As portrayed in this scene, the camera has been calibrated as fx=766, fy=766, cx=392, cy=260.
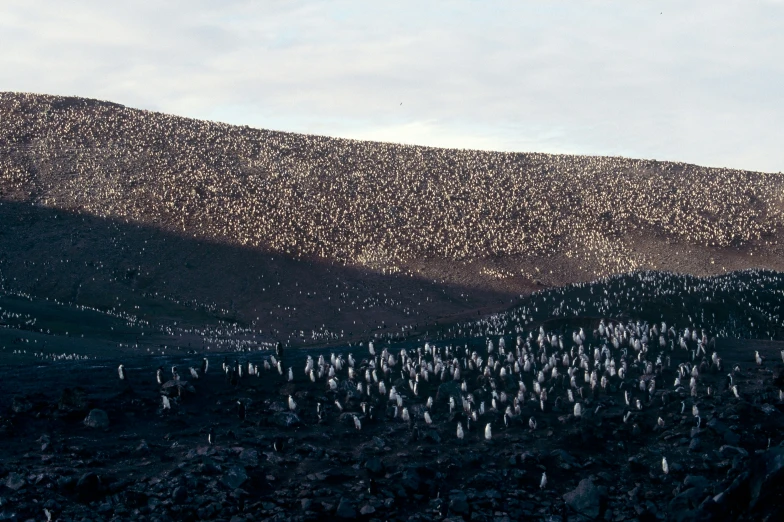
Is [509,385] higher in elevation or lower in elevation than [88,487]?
higher

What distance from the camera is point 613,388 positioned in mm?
24641

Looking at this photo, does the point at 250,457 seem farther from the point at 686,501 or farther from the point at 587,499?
the point at 686,501

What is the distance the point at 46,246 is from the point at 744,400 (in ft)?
201

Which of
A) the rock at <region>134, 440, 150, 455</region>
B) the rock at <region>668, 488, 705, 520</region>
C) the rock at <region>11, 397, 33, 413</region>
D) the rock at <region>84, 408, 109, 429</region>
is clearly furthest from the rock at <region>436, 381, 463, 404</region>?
the rock at <region>11, 397, 33, 413</region>

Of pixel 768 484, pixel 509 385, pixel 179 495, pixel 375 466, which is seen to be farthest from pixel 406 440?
pixel 768 484

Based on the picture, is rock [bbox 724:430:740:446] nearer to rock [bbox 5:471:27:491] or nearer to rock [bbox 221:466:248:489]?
rock [bbox 221:466:248:489]

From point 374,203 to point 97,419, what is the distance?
64.6 meters

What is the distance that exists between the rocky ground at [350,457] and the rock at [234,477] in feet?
0.12

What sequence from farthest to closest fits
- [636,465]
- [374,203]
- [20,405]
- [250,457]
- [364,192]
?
[364,192] → [374,203] → [20,405] → [250,457] → [636,465]

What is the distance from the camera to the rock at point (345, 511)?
56.3 feet

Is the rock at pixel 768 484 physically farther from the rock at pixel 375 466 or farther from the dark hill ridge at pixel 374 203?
the dark hill ridge at pixel 374 203

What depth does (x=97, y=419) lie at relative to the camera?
21.6 meters

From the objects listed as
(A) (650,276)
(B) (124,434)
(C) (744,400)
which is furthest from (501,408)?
(A) (650,276)

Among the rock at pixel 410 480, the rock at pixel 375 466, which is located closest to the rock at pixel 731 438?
the rock at pixel 410 480
